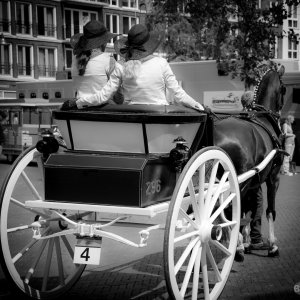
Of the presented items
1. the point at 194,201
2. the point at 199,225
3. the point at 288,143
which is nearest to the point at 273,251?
the point at 199,225

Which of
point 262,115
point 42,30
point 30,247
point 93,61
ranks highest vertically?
point 42,30

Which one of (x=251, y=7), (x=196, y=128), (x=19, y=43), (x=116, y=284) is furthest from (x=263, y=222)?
(x=19, y=43)

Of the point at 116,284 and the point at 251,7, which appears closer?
the point at 116,284

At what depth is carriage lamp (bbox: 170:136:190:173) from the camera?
4.59 metres

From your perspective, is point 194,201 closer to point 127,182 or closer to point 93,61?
point 127,182

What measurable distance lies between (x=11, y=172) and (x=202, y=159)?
147 centimetres

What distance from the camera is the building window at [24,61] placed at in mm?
48000

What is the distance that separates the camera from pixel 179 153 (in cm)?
458

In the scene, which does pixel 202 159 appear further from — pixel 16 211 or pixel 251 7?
pixel 251 7

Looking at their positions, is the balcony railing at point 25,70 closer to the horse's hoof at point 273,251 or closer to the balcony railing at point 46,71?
the balcony railing at point 46,71

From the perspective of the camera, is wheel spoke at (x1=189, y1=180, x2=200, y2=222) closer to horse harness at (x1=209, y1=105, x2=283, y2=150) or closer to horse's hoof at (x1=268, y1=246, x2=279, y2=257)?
horse harness at (x1=209, y1=105, x2=283, y2=150)

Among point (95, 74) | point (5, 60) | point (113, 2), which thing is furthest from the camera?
point (113, 2)

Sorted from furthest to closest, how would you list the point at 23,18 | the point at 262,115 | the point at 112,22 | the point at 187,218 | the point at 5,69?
the point at 112,22 < the point at 23,18 < the point at 5,69 < the point at 262,115 < the point at 187,218

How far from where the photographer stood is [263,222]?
9.84m
